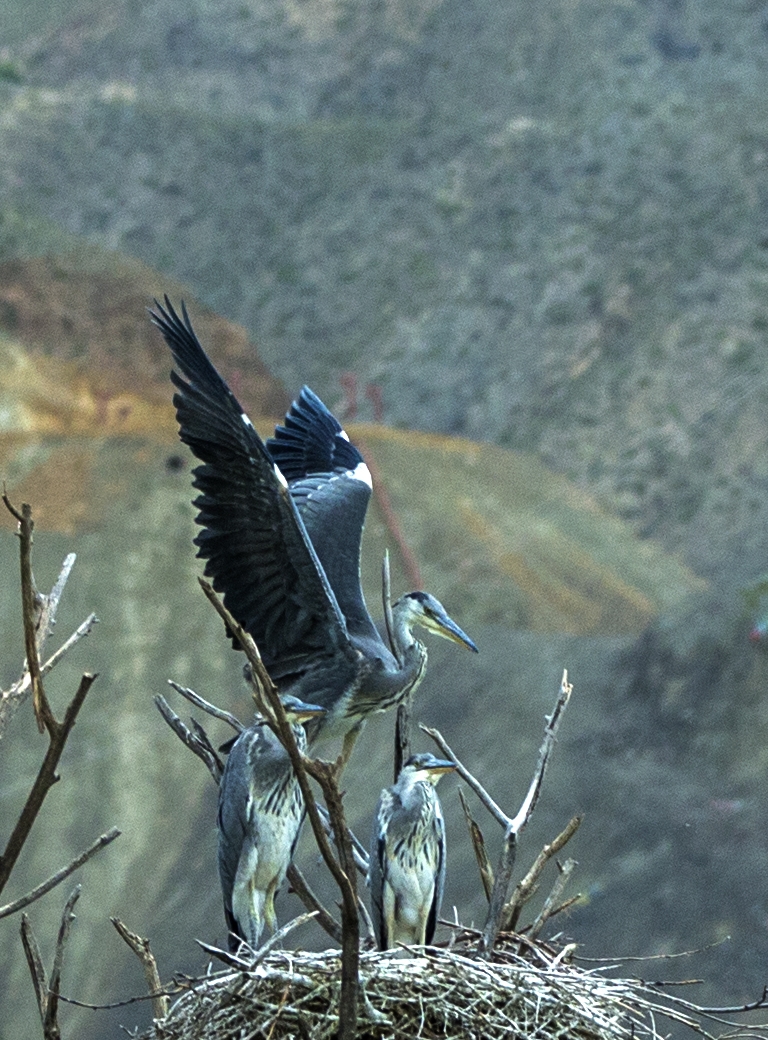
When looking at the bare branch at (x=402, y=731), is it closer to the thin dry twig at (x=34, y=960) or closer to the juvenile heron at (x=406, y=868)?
the juvenile heron at (x=406, y=868)

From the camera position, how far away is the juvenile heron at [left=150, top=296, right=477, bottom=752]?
2.99 meters

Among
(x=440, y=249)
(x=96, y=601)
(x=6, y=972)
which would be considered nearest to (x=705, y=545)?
(x=440, y=249)

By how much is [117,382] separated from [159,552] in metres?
1.11

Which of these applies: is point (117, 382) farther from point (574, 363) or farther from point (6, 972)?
point (6, 972)

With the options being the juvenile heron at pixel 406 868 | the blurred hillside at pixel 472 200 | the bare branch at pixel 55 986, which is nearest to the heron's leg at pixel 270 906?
the juvenile heron at pixel 406 868

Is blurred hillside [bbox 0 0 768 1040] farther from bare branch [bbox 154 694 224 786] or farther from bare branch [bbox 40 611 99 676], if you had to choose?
bare branch [bbox 40 611 99 676]

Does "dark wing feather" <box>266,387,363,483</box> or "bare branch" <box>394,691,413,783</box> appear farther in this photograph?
"dark wing feather" <box>266,387,363,483</box>

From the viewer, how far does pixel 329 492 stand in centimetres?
357

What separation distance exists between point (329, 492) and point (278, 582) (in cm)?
46

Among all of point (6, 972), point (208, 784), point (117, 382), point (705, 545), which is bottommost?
point (6, 972)

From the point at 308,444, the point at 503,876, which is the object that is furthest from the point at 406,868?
the point at 308,444

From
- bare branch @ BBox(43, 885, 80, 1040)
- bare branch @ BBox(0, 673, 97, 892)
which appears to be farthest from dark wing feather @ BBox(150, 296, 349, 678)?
bare branch @ BBox(0, 673, 97, 892)

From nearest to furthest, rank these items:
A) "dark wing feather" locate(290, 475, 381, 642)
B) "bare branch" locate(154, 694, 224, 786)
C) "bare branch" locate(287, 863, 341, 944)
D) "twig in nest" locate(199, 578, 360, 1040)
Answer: "twig in nest" locate(199, 578, 360, 1040)
"bare branch" locate(287, 863, 341, 944)
"bare branch" locate(154, 694, 224, 786)
"dark wing feather" locate(290, 475, 381, 642)

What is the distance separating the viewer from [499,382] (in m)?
9.40
